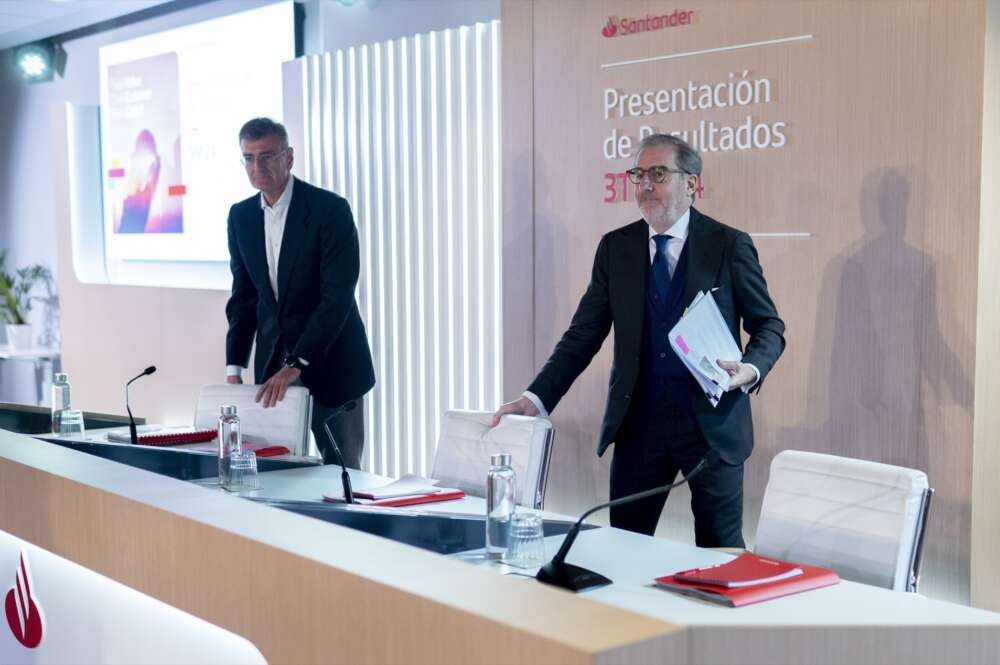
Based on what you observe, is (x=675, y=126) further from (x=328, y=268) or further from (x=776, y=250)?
(x=328, y=268)

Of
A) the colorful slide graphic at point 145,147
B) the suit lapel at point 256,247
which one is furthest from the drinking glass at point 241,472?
the colorful slide graphic at point 145,147

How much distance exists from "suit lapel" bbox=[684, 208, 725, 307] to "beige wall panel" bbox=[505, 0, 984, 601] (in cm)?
89

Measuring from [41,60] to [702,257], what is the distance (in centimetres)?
769

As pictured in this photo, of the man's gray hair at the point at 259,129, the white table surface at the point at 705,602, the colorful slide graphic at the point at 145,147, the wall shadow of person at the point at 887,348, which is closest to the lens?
the white table surface at the point at 705,602

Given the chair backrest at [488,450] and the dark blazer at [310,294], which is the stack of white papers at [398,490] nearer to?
the chair backrest at [488,450]

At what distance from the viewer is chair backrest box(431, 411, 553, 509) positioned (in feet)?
10.8

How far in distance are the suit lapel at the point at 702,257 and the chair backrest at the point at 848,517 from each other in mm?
677

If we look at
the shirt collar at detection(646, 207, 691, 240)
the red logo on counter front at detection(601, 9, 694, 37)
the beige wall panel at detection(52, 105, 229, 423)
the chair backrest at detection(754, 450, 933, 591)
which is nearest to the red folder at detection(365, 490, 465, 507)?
the chair backrest at detection(754, 450, 933, 591)

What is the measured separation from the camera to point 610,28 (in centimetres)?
477

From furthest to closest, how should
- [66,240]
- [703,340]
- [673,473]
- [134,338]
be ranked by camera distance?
[66,240] < [134,338] < [673,473] < [703,340]

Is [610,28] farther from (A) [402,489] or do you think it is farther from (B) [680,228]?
(A) [402,489]

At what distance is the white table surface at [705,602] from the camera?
1922 millimetres

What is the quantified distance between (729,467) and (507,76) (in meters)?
2.51

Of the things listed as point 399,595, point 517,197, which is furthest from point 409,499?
point 517,197
